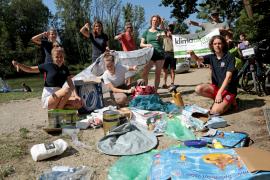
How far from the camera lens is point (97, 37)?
23.2ft

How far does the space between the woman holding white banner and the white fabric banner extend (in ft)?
7.77

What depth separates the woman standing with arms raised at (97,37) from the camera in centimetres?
698

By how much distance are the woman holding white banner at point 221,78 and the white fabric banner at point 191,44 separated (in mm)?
2368

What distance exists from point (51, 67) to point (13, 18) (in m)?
45.7

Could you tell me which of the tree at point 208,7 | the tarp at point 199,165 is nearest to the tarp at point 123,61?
the tarp at point 199,165

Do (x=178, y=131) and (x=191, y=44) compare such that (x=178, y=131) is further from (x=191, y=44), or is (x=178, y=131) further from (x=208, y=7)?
(x=208, y=7)

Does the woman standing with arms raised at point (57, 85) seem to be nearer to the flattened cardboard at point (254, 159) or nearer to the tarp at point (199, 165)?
the tarp at point (199, 165)

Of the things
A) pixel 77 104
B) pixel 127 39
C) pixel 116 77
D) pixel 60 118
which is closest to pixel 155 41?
pixel 127 39

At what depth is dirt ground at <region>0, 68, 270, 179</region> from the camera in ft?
12.0

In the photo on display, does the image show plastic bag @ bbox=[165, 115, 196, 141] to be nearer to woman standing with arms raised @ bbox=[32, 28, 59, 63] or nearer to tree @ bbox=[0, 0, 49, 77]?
woman standing with arms raised @ bbox=[32, 28, 59, 63]

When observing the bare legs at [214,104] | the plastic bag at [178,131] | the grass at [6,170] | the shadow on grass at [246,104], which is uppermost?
the bare legs at [214,104]

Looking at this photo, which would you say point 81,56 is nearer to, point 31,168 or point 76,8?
point 76,8

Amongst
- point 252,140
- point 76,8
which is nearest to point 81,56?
point 76,8

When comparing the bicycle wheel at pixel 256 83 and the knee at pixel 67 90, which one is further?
the bicycle wheel at pixel 256 83
